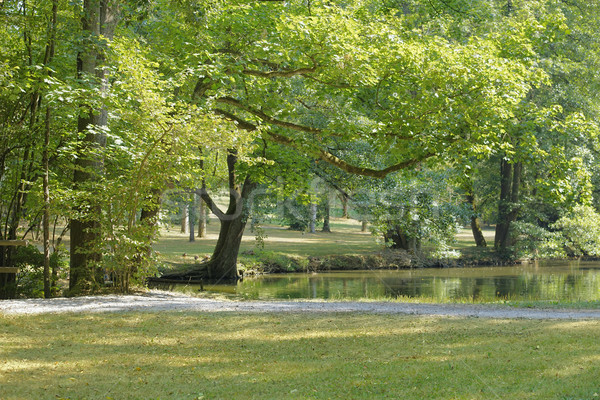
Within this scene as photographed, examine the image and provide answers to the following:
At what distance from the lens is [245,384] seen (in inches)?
225

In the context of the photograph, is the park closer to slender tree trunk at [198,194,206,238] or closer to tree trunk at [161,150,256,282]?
tree trunk at [161,150,256,282]

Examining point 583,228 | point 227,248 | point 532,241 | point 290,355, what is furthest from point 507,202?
point 290,355

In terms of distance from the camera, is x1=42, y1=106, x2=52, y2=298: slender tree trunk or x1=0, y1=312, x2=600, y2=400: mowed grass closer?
x1=0, y1=312, x2=600, y2=400: mowed grass

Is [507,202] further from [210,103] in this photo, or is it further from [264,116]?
[210,103]

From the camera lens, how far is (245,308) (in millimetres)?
10844

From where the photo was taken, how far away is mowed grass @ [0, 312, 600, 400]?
547cm

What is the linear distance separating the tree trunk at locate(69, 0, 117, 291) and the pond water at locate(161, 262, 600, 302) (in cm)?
504

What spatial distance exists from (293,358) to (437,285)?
15925 millimetres

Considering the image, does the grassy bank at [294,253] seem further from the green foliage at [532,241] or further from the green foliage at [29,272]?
the green foliage at [29,272]

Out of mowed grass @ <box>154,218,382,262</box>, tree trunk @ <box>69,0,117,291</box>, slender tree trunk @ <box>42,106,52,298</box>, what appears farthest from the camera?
mowed grass @ <box>154,218,382,262</box>

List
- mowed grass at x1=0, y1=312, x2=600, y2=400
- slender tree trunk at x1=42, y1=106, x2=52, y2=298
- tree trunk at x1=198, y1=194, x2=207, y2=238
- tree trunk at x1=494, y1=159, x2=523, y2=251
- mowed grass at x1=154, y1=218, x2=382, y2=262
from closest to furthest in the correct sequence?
mowed grass at x1=0, y1=312, x2=600, y2=400 < slender tree trunk at x1=42, y1=106, x2=52, y2=298 < mowed grass at x1=154, y1=218, x2=382, y2=262 < tree trunk at x1=494, y1=159, x2=523, y2=251 < tree trunk at x1=198, y1=194, x2=207, y2=238

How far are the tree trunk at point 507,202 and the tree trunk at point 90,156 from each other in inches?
906

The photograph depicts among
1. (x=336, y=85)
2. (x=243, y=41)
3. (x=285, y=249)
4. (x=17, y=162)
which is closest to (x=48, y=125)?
(x=17, y=162)

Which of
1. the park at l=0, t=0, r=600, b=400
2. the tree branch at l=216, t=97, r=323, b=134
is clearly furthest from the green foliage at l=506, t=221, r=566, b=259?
the tree branch at l=216, t=97, r=323, b=134
